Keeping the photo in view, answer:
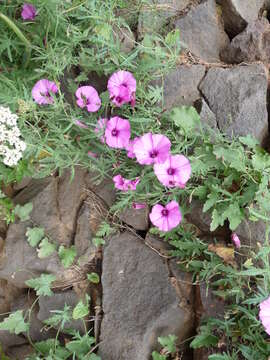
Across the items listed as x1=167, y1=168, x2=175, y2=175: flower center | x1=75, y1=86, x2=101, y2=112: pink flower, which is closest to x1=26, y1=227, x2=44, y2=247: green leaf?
x1=75, y1=86, x2=101, y2=112: pink flower

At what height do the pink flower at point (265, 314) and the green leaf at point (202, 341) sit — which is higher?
the pink flower at point (265, 314)

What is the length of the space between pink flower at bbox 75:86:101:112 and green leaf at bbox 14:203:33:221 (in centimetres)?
77

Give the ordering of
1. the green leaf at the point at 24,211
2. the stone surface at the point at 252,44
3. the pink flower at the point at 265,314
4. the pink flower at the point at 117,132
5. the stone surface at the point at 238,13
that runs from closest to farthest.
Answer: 1. the pink flower at the point at 265,314
2. the pink flower at the point at 117,132
3. the green leaf at the point at 24,211
4. the stone surface at the point at 252,44
5. the stone surface at the point at 238,13

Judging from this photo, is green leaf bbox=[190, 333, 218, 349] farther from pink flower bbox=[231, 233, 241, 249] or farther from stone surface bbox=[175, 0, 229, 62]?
stone surface bbox=[175, 0, 229, 62]

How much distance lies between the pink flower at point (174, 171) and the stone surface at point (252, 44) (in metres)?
1.08

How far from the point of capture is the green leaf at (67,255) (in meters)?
2.82

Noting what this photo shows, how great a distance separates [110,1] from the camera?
2.75 metres

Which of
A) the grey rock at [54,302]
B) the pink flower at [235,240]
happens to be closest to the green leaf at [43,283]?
the grey rock at [54,302]

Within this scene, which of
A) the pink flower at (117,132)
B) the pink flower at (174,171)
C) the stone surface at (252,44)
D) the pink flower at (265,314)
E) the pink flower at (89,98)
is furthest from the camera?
the stone surface at (252,44)

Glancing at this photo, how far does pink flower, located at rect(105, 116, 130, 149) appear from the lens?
2559mm

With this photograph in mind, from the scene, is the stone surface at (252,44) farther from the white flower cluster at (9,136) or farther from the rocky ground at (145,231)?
the white flower cluster at (9,136)

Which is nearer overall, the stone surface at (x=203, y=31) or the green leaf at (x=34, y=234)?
the green leaf at (x=34, y=234)

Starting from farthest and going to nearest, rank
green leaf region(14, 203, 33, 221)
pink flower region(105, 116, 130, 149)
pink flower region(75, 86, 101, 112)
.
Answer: green leaf region(14, 203, 33, 221) → pink flower region(75, 86, 101, 112) → pink flower region(105, 116, 130, 149)

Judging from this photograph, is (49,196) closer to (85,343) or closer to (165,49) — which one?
(85,343)
